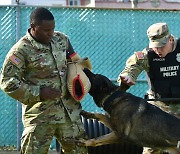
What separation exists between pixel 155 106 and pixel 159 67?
1.47 ft

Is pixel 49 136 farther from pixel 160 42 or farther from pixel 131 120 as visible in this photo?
pixel 160 42

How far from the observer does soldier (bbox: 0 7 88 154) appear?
4555mm

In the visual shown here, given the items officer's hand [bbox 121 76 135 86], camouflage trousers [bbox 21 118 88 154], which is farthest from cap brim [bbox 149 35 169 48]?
camouflage trousers [bbox 21 118 88 154]

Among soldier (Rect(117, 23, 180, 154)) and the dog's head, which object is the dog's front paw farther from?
soldier (Rect(117, 23, 180, 154))

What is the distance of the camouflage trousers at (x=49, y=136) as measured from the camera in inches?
183

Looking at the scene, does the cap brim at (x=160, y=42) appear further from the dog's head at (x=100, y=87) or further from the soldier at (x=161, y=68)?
the dog's head at (x=100, y=87)

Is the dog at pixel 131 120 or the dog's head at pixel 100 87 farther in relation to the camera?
the dog's head at pixel 100 87

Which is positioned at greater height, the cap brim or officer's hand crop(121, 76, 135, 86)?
the cap brim

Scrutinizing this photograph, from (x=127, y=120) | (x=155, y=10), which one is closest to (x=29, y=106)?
(x=127, y=120)

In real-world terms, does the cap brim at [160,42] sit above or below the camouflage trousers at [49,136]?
above

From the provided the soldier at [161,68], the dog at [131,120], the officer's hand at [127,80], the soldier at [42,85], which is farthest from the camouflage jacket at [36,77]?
the soldier at [161,68]

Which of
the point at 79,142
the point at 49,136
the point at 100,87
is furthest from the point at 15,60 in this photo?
the point at 100,87

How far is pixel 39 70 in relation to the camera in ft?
15.2

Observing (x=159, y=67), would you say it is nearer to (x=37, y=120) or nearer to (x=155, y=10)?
(x=37, y=120)
